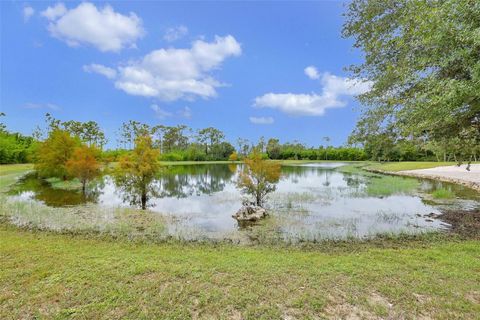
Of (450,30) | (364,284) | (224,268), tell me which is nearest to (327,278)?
(364,284)

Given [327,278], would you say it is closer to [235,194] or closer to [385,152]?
[385,152]

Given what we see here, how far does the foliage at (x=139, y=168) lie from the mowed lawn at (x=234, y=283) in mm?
7330

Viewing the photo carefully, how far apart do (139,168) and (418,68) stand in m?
12.1

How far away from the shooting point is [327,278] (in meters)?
4.63

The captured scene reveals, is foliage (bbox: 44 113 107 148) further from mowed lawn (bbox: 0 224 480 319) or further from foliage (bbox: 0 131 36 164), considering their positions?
mowed lawn (bbox: 0 224 480 319)

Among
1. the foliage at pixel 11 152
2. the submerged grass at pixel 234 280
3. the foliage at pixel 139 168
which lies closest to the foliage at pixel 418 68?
the submerged grass at pixel 234 280

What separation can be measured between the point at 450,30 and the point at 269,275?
19.3ft

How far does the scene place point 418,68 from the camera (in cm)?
622

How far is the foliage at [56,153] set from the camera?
75.9ft

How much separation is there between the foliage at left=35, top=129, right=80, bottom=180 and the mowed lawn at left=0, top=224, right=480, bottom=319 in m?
20.0

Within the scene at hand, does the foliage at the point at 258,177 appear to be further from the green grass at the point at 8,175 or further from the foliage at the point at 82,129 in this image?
the foliage at the point at 82,129

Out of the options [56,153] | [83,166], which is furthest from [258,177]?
[56,153]

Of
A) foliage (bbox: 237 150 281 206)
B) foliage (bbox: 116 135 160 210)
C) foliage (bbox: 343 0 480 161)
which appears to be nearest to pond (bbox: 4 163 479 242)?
foliage (bbox: 116 135 160 210)

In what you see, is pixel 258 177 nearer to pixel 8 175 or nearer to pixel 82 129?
pixel 8 175
